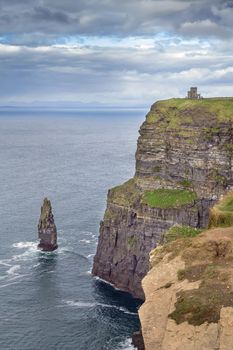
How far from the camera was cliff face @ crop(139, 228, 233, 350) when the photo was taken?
3425 centimetres

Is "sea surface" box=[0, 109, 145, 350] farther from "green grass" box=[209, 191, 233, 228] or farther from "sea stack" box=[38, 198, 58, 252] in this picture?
"green grass" box=[209, 191, 233, 228]

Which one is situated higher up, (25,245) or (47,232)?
(47,232)

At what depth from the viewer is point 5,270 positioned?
12088 centimetres

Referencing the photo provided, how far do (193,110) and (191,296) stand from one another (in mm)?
86327

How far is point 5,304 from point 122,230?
29.6 meters

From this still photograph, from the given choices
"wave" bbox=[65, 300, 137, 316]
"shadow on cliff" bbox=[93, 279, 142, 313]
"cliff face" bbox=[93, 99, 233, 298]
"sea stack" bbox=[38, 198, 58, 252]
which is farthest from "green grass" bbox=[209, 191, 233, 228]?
"sea stack" bbox=[38, 198, 58, 252]

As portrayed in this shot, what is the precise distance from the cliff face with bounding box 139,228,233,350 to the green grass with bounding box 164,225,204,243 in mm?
49218

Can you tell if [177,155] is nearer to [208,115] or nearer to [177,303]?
[208,115]

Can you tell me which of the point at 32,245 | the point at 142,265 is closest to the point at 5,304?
the point at 142,265

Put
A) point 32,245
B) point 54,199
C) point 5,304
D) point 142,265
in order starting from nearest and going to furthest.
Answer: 1. point 5,304
2. point 142,265
3. point 32,245
4. point 54,199

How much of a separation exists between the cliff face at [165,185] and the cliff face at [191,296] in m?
63.7

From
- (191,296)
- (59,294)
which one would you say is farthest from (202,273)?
(59,294)

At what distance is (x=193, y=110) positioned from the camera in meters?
120

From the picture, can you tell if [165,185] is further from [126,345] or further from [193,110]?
[126,345]
